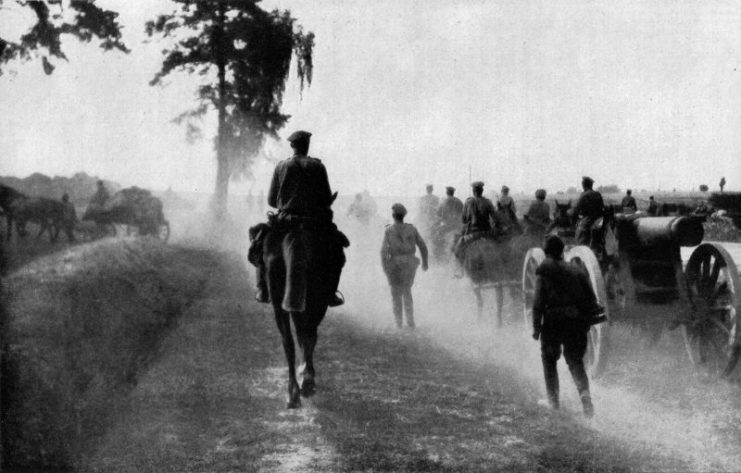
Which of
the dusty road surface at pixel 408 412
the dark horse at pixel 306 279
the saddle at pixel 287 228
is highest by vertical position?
the saddle at pixel 287 228

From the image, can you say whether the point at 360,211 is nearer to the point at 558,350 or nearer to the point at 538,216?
the point at 538,216

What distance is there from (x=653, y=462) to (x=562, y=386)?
2.75 metres

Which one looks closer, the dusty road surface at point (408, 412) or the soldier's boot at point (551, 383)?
the dusty road surface at point (408, 412)

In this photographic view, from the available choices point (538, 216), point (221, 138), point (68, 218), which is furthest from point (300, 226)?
point (221, 138)

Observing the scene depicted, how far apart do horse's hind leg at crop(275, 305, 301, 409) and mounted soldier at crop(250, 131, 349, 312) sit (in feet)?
0.85

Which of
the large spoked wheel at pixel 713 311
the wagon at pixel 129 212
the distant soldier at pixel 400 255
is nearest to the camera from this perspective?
the large spoked wheel at pixel 713 311

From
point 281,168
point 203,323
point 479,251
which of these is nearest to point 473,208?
point 479,251

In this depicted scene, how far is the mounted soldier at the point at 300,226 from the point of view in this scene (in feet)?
20.7

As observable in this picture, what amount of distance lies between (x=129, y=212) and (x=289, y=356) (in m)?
19.1

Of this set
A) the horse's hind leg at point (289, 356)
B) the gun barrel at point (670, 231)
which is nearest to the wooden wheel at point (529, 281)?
the gun barrel at point (670, 231)

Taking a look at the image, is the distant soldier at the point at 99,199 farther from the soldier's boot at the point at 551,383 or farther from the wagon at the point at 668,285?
the soldier's boot at the point at 551,383

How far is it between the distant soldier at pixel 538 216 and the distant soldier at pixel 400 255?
192cm

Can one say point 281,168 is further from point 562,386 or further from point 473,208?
point 473,208

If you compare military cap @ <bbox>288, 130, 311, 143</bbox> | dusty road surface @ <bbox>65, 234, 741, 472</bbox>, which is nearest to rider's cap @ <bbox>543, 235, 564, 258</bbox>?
dusty road surface @ <bbox>65, 234, 741, 472</bbox>
